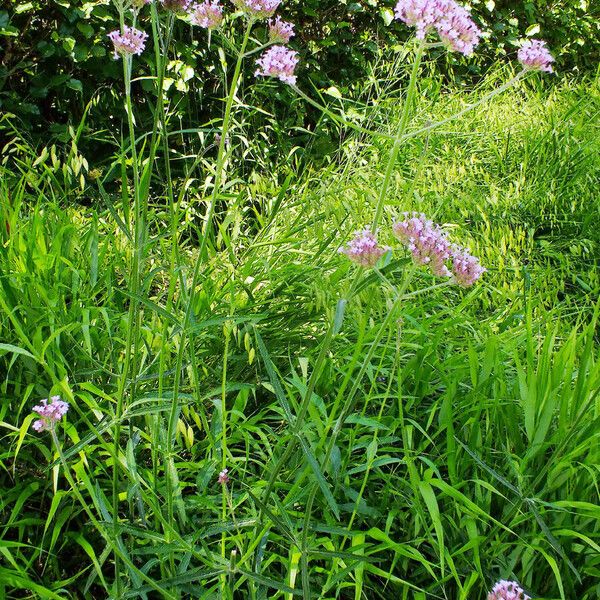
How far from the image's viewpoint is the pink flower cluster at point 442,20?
3.51ft

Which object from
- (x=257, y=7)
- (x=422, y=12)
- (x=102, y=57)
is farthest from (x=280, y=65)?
(x=102, y=57)

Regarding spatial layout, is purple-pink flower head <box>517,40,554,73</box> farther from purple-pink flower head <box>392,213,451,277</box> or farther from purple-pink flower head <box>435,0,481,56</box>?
purple-pink flower head <box>392,213,451,277</box>

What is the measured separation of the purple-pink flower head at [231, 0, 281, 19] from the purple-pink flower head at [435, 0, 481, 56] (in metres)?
0.26

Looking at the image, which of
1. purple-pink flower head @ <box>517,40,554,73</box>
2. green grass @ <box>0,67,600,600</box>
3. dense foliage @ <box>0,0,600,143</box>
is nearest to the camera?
purple-pink flower head @ <box>517,40,554,73</box>

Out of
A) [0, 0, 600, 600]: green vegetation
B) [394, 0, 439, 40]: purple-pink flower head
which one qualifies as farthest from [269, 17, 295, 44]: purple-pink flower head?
[394, 0, 439, 40]: purple-pink flower head

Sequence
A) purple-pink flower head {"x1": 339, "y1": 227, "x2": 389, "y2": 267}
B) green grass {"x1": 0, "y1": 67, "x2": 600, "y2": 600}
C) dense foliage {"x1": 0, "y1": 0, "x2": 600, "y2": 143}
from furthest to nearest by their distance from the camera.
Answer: dense foliage {"x1": 0, "y1": 0, "x2": 600, "y2": 143}
green grass {"x1": 0, "y1": 67, "x2": 600, "y2": 600}
purple-pink flower head {"x1": 339, "y1": 227, "x2": 389, "y2": 267}

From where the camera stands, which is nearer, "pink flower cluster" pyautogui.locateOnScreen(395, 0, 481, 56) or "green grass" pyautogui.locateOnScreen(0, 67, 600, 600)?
"pink flower cluster" pyautogui.locateOnScreen(395, 0, 481, 56)

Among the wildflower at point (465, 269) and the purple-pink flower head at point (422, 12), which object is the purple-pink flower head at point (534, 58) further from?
the wildflower at point (465, 269)

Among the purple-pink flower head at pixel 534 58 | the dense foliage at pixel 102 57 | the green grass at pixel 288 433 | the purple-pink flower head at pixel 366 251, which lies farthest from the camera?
the dense foliage at pixel 102 57

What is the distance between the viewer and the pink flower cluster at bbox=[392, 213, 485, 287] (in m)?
1.09

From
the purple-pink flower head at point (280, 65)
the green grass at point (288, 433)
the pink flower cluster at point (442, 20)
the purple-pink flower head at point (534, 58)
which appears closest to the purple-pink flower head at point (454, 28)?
the pink flower cluster at point (442, 20)

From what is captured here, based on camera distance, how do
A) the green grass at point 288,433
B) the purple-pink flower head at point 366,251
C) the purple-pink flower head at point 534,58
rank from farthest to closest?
the green grass at point 288,433, the purple-pink flower head at point 534,58, the purple-pink flower head at point 366,251

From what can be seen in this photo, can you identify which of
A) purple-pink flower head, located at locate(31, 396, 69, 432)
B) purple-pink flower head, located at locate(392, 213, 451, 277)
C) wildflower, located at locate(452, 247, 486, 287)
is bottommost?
purple-pink flower head, located at locate(31, 396, 69, 432)

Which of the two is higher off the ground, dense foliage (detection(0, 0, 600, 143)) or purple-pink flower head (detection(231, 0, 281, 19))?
purple-pink flower head (detection(231, 0, 281, 19))
